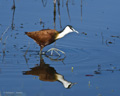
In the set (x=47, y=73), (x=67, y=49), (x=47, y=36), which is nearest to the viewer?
(x=47, y=73)

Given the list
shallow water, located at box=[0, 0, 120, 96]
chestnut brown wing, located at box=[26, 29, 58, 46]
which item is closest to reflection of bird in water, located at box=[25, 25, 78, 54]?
chestnut brown wing, located at box=[26, 29, 58, 46]

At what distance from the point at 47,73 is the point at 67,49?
6.74 feet

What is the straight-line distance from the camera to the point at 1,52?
10062 millimetres

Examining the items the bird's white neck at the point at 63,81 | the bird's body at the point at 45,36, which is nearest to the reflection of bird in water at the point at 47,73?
the bird's white neck at the point at 63,81

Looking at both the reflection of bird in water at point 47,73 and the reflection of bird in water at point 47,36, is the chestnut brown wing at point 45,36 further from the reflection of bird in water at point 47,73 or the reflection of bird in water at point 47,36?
the reflection of bird in water at point 47,73

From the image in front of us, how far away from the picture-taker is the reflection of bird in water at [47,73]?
8.17 metres

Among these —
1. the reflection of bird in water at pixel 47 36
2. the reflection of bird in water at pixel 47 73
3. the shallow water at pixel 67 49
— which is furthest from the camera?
the reflection of bird in water at pixel 47 36

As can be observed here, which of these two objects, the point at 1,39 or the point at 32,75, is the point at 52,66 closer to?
the point at 32,75

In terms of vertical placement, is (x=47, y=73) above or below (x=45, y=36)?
below

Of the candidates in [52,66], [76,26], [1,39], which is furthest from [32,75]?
[76,26]

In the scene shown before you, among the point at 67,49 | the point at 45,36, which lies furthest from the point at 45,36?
the point at 67,49

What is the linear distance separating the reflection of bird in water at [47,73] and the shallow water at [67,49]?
0.06 meters

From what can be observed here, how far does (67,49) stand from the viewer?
10750 mm

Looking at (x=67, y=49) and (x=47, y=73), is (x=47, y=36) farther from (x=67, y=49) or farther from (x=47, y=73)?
(x=47, y=73)
